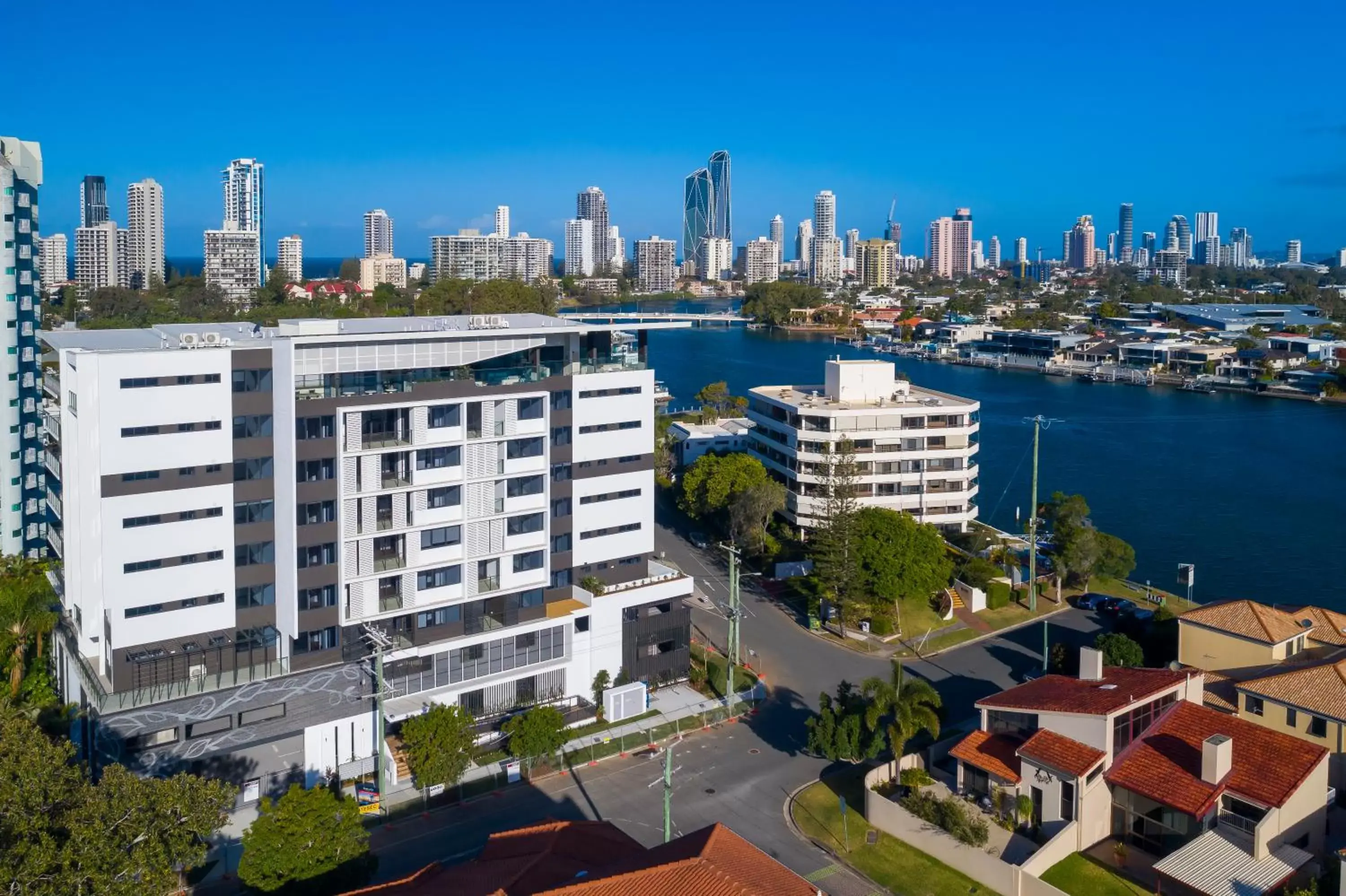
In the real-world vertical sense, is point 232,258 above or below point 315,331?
above

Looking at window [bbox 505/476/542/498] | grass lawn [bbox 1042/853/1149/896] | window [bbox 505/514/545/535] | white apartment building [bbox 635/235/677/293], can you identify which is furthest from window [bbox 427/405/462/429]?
white apartment building [bbox 635/235/677/293]

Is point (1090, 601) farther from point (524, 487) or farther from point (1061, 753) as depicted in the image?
point (524, 487)

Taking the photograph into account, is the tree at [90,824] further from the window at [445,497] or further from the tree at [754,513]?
the tree at [754,513]

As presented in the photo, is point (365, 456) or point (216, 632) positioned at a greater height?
point (365, 456)

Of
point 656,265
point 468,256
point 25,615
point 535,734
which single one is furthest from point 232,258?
point 535,734

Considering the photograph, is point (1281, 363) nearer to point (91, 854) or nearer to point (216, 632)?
point (216, 632)

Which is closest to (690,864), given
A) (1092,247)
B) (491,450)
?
(491,450)
